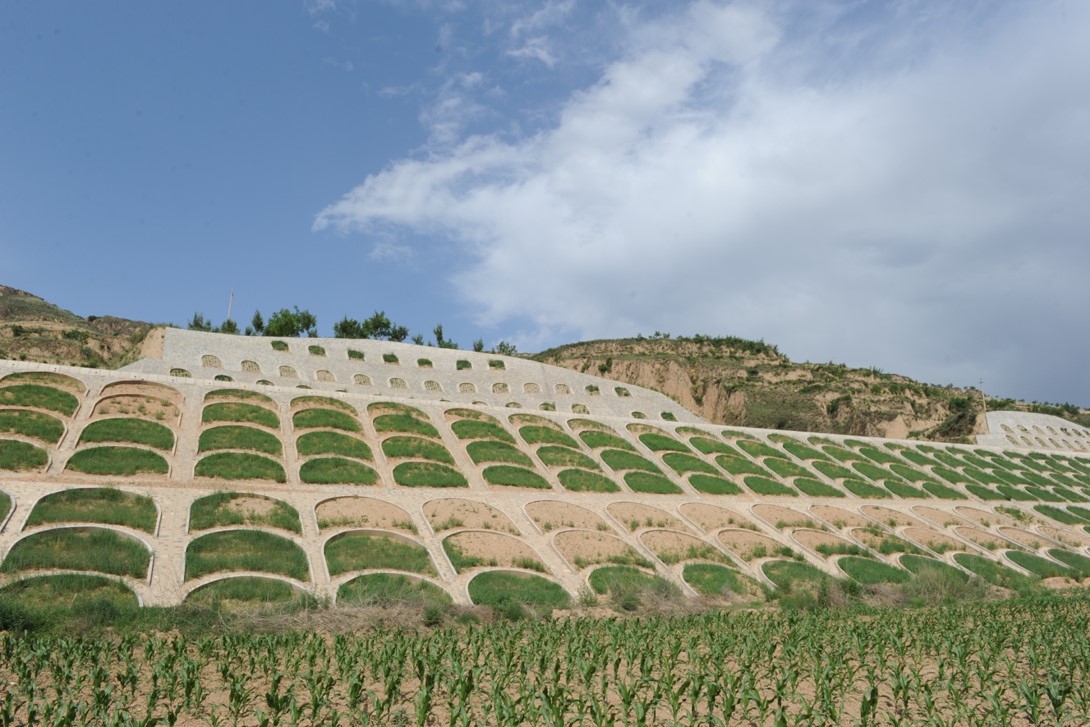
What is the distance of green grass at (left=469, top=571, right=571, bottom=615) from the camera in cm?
2023

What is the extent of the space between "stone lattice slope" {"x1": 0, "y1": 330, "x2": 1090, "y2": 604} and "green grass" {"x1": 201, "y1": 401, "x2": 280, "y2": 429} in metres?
0.14

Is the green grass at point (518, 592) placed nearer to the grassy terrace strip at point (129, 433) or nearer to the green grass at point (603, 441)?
the grassy terrace strip at point (129, 433)

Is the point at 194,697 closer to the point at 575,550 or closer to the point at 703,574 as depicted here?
the point at 575,550

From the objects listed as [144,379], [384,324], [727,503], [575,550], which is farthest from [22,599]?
[384,324]

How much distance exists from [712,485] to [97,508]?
27.4m

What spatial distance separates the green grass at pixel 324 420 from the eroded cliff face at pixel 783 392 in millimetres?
52586

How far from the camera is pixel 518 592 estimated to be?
21297 mm

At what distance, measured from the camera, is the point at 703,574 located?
2480cm

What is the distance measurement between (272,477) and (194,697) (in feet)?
56.4

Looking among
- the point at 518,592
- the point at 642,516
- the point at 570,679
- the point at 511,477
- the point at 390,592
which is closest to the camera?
the point at 570,679

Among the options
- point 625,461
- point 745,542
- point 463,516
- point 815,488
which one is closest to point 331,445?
point 463,516

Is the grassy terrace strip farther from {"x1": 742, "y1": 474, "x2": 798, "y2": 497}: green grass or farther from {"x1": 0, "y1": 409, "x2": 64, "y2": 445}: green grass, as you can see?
{"x1": 742, "y1": 474, "x2": 798, "y2": 497}: green grass

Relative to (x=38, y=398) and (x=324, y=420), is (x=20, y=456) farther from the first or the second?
(x=324, y=420)

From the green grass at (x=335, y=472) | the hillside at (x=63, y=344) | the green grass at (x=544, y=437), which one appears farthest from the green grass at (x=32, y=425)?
the hillside at (x=63, y=344)
